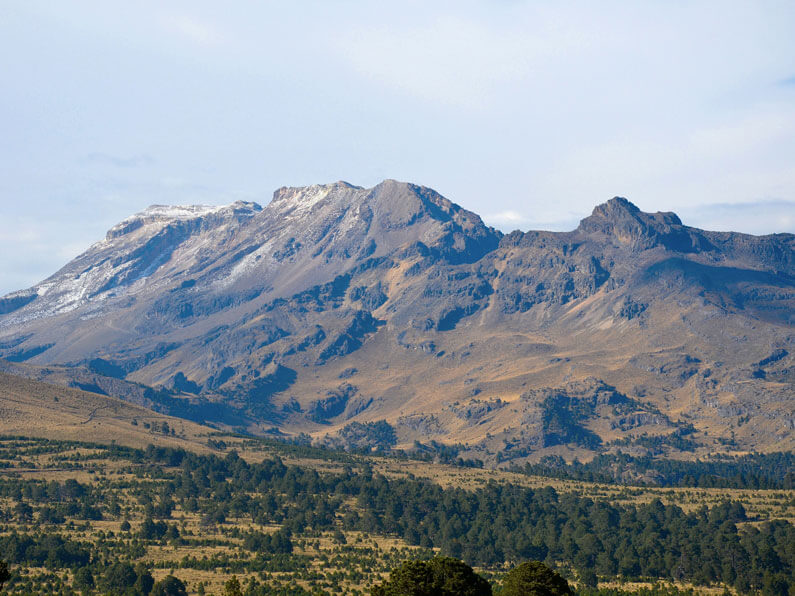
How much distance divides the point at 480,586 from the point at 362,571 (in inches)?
3324

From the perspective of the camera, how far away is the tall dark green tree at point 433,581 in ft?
362

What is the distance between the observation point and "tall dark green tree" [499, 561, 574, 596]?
11769 cm

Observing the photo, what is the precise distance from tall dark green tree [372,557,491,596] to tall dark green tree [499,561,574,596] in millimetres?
3685

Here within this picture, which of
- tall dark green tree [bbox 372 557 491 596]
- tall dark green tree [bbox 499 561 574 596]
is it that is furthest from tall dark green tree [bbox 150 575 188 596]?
tall dark green tree [bbox 499 561 574 596]

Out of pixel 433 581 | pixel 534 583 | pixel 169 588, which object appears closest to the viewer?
pixel 433 581

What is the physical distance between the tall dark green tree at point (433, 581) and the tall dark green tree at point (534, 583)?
3685 mm

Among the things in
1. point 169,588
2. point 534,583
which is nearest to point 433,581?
point 534,583

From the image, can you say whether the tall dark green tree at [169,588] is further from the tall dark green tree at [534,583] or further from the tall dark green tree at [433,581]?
the tall dark green tree at [534,583]

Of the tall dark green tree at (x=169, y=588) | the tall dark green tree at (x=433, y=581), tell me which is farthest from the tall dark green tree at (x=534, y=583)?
the tall dark green tree at (x=169, y=588)

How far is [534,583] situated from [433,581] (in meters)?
A: 13.9

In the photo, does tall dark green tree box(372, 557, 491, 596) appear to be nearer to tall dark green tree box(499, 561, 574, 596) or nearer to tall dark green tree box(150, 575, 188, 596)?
tall dark green tree box(499, 561, 574, 596)

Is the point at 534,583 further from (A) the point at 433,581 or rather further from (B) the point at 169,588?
(B) the point at 169,588

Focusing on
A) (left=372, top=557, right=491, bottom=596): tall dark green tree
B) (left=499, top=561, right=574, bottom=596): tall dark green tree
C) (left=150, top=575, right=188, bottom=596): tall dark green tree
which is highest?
(left=372, top=557, right=491, bottom=596): tall dark green tree

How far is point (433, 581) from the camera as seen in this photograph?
113188 millimetres
